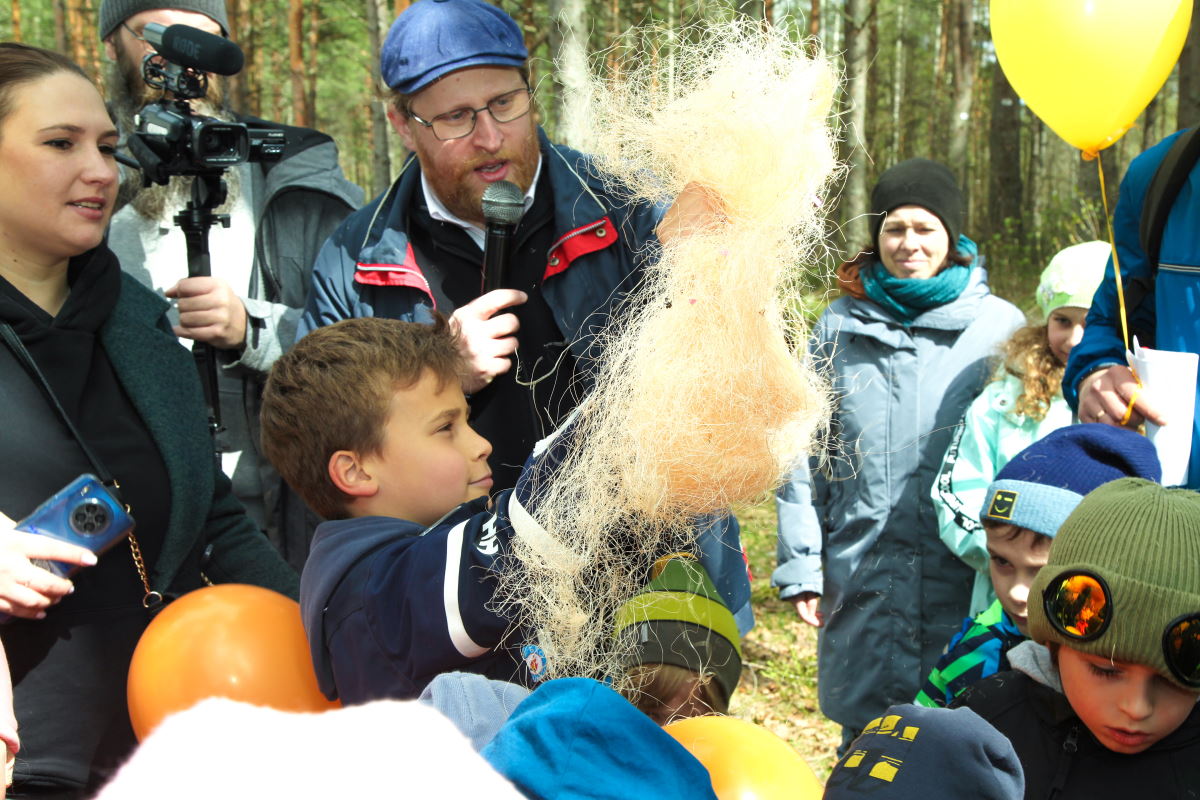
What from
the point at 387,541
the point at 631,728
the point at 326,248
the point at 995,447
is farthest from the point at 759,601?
the point at 631,728

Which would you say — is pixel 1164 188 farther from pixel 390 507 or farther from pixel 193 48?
pixel 193 48

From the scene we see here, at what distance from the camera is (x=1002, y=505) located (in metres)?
2.38

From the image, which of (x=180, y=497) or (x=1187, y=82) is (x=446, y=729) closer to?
(x=180, y=497)

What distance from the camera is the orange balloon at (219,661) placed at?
5.55ft

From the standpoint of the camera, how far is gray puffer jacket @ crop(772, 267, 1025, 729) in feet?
10.8

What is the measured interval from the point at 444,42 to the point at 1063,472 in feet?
6.05

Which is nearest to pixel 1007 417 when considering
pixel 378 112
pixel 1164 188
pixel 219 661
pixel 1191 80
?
pixel 1164 188

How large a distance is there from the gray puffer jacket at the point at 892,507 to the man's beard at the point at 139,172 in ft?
6.86

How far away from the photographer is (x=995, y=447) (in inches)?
123

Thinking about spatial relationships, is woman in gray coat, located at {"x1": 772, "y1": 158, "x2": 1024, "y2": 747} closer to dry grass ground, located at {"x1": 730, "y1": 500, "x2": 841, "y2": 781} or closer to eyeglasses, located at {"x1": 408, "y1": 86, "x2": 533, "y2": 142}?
dry grass ground, located at {"x1": 730, "y1": 500, "x2": 841, "y2": 781}

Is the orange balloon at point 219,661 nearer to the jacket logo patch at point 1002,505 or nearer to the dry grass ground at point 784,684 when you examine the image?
the jacket logo patch at point 1002,505

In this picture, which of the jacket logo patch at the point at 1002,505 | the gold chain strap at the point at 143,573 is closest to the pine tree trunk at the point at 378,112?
the gold chain strap at the point at 143,573

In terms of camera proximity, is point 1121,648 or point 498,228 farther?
point 498,228

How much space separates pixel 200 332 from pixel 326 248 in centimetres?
40
